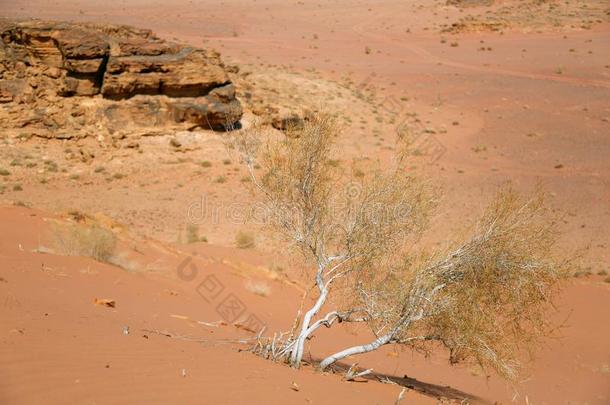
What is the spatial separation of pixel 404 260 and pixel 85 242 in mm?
5999

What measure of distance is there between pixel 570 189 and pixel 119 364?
20.8m

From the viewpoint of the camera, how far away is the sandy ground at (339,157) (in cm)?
597

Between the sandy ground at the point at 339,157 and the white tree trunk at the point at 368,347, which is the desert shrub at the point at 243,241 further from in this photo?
the white tree trunk at the point at 368,347

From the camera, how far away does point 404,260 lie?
787cm

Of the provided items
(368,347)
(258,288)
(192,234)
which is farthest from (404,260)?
(192,234)

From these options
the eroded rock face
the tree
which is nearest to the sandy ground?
the tree

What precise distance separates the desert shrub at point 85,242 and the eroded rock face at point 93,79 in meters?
10.4

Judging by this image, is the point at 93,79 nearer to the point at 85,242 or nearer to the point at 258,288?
the point at 85,242

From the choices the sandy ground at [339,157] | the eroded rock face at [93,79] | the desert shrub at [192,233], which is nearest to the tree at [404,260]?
the sandy ground at [339,157]

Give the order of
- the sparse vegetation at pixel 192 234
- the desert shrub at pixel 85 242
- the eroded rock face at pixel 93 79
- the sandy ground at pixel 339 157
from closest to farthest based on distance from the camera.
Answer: the sandy ground at pixel 339 157 → the desert shrub at pixel 85 242 → the sparse vegetation at pixel 192 234 → the eroded rock face at pixel 93 79

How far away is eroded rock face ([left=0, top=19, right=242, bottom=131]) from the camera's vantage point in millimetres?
21812

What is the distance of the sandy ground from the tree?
0.86m

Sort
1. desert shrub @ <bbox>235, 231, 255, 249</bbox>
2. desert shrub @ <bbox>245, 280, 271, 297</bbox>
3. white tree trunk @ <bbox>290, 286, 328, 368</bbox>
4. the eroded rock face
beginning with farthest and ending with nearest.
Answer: the eroded rock face → desert shrub @ <bbox>235, 231, 255, 249</bbox> → desert shrub @ <bbox>245, 280, 271, 297</bbox> → white tree trunk @ <bbox>290, 286, 328, 368</bbox>

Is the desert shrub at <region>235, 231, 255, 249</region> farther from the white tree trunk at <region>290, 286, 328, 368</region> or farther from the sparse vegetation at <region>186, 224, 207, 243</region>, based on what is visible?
the white tree trunk at <region>290, 286, 328, 368</region>
